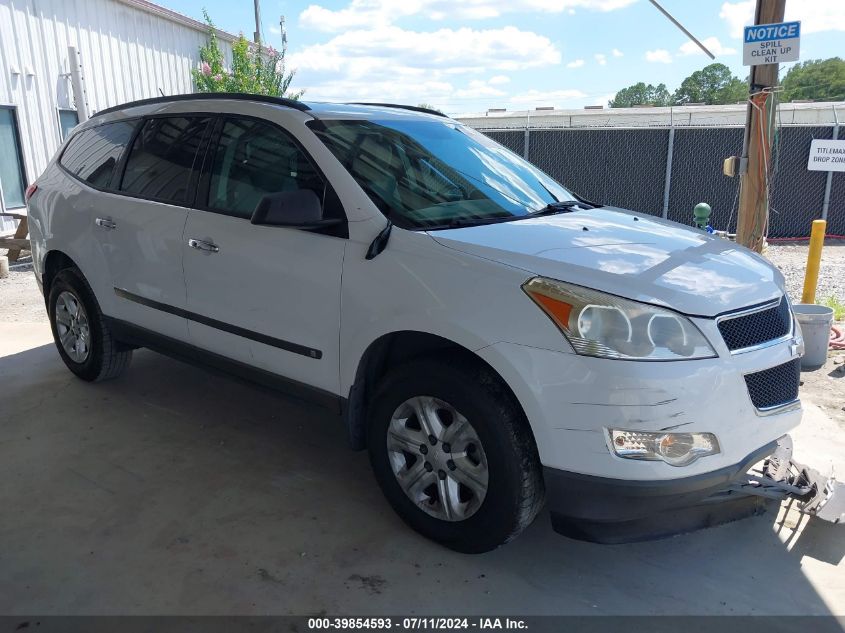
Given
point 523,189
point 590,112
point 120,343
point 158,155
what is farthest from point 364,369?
point 590,112

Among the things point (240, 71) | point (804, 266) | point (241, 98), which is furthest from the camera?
point (240, 71)

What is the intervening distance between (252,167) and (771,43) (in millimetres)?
4292

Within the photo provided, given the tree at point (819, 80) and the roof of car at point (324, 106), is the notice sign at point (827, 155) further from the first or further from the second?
the tree at point (819, 80)

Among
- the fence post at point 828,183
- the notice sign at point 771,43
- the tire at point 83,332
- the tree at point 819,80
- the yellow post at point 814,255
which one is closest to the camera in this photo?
the tire at point 83,332

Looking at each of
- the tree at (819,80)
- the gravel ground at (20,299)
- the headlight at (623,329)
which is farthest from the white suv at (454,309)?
the tree at (819,80)

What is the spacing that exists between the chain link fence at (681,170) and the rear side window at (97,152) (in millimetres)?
11127

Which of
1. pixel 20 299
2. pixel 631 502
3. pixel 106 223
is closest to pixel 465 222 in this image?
pixel 631 502

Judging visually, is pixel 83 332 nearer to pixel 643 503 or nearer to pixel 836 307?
pixel 643 503

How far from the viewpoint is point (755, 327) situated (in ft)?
8.94

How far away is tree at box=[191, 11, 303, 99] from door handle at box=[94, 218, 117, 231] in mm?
10533

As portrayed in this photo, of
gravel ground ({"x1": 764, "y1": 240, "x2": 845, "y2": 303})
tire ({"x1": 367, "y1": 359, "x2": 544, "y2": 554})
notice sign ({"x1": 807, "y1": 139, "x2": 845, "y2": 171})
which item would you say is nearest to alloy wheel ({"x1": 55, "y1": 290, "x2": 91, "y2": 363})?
tire ({"x1": 367, "y1": 359, "x2": 544, "y2": 554})

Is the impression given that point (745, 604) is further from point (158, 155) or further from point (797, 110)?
point (797, 110)

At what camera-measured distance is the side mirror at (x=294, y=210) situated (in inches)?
122

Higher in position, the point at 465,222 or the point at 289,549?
the point at 465,222
